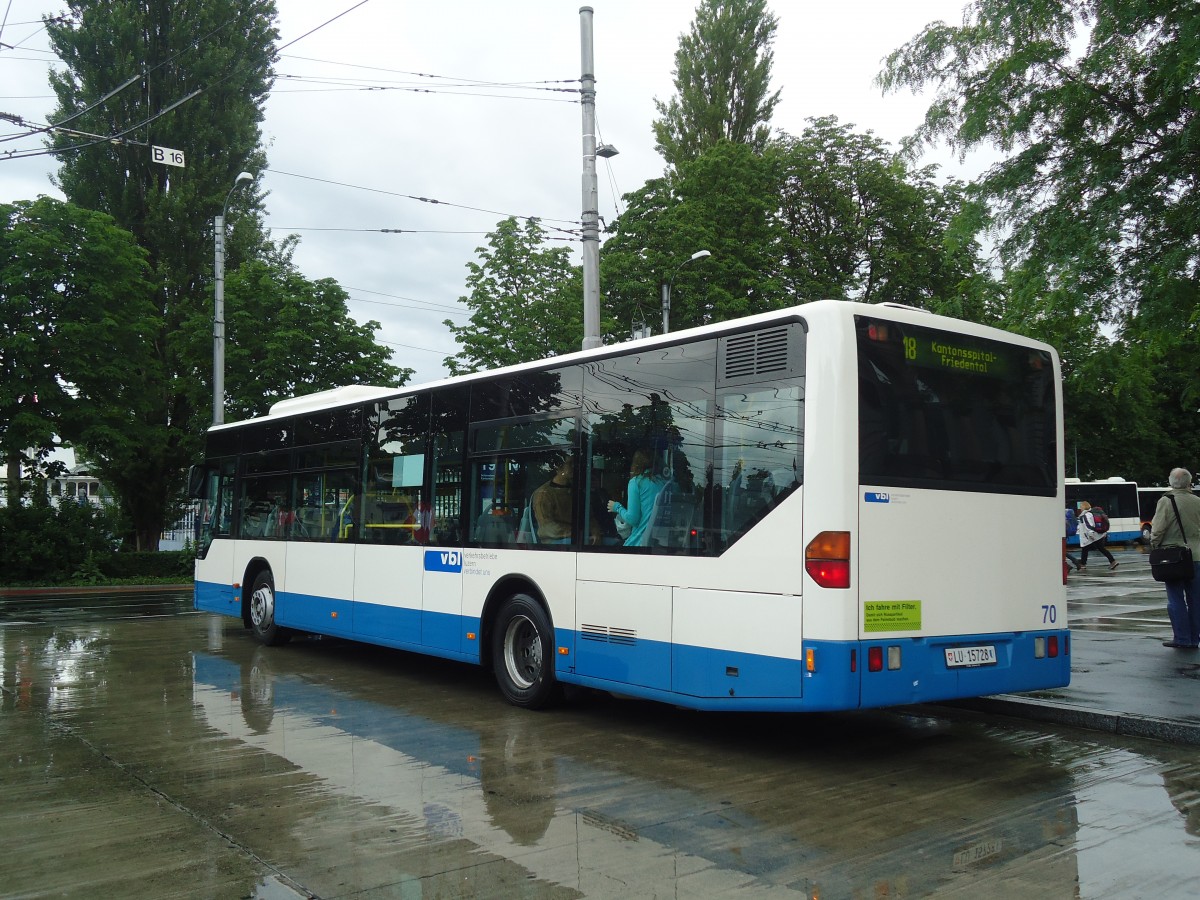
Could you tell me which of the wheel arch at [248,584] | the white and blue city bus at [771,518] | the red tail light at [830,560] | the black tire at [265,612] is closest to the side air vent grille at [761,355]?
the white and blue city bus at [771,518]

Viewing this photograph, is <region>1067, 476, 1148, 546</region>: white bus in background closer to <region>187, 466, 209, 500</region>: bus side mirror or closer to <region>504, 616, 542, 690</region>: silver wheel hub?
<region>187, 466, 209, 500</region>: bus side mirror

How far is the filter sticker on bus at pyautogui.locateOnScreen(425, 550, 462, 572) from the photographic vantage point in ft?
32.5

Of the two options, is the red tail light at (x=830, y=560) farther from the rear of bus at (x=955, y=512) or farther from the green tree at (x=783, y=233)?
the green tree at (x=783, y=233)

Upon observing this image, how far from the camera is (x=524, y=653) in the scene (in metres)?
9.26

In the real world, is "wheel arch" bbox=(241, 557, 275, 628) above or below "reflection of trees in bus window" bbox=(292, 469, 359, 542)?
below

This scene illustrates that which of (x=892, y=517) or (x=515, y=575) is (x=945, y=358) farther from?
(x=515, y=575)

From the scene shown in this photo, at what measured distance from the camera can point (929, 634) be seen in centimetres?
690

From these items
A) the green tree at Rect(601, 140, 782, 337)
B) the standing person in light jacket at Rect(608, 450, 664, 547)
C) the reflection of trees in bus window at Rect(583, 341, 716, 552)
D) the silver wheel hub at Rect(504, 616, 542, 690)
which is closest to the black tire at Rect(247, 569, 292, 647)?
the silver wheel hub at Rect(504, 616, 542, 690)

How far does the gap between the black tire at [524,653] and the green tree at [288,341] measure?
826 inches

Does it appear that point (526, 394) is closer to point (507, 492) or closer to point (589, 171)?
point (507, 492)

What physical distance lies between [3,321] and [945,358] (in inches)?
943

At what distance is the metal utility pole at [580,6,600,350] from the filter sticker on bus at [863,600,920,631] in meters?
8.70

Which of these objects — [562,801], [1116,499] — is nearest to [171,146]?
[562,801]

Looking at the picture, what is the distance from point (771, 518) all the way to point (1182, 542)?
6.56 metres
